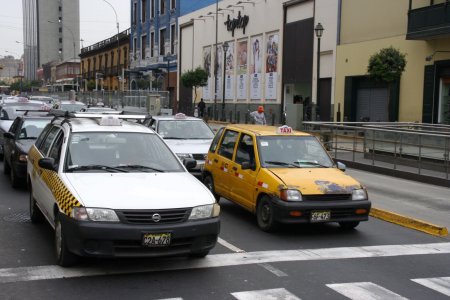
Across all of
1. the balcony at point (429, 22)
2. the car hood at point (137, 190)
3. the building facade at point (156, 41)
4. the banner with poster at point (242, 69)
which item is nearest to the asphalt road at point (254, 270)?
the car hood at point (137, 190)

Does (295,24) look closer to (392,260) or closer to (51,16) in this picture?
(392,260)

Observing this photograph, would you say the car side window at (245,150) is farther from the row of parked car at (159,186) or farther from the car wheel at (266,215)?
the car wheel at (266,215)

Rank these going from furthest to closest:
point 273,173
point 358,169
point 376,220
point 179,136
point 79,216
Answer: point 358,169 < point 179,136 < point 376,220 < point 273,173 < point 79,216

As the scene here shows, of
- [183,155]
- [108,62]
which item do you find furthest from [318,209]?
[108,62]

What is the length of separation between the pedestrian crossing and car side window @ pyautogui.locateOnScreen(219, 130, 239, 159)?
14.3ft

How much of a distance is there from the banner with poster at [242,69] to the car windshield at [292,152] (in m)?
35.5

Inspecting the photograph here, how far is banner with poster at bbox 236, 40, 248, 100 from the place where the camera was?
45.1 m

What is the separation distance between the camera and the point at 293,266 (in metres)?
6.77

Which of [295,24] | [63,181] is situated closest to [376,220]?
[63,181]

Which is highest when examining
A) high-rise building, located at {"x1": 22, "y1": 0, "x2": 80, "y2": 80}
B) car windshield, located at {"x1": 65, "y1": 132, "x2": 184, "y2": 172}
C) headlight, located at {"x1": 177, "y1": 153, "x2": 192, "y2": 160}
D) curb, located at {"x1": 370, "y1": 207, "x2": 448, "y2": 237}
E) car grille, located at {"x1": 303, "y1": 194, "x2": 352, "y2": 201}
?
high-rise building, located at {"x1": 22, "y1": 0, "x2": 80, "y2": 80}

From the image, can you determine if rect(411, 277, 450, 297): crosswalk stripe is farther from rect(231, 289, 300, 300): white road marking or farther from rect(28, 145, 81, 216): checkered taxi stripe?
rect(28, 145, 81, 216): checkered taxi stripe

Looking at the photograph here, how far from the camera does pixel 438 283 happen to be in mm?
6285

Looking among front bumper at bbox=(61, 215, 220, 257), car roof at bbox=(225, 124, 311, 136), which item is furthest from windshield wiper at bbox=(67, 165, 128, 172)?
car roof at bbox=(225, 124, 311, 136)

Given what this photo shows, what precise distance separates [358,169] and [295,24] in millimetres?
22107
